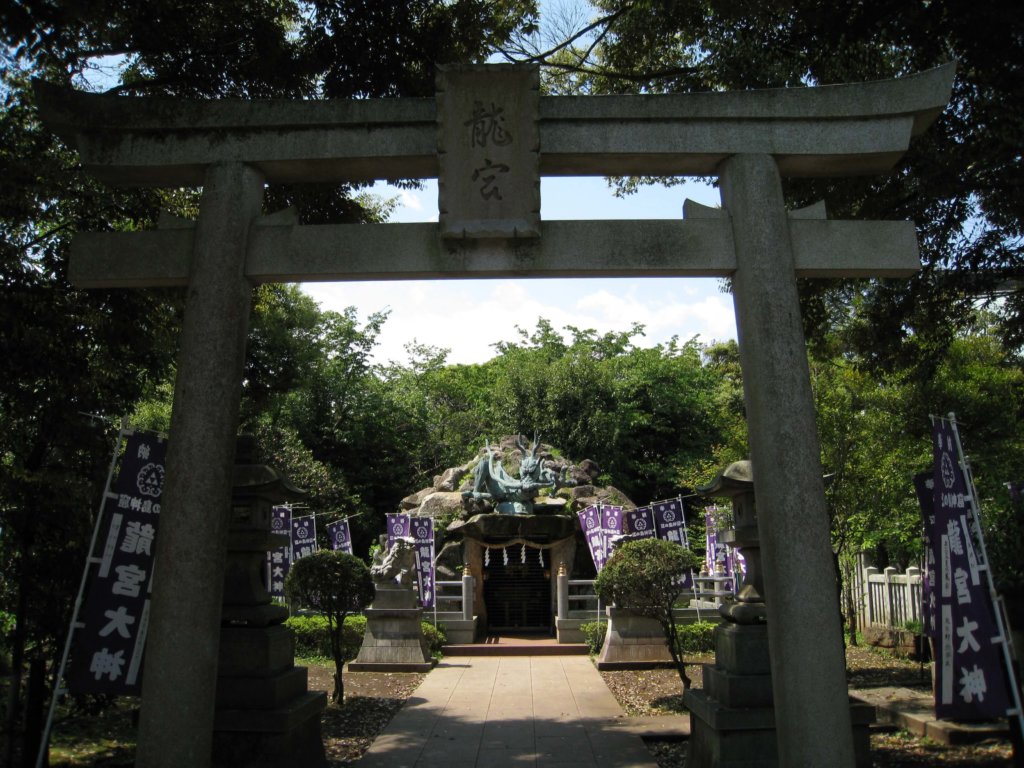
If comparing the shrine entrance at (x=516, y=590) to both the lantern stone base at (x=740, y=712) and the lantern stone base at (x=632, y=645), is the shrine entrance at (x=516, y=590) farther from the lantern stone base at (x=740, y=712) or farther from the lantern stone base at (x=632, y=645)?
the lantern stone base at (x=740, y=712)

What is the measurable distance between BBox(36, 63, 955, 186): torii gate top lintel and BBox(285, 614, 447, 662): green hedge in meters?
12.0

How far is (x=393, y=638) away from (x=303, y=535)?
13.3ft

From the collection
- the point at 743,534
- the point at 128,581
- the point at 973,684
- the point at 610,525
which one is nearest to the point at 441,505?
the point at 610,525

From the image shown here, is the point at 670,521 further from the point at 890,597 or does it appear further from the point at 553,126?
the point at 553,126

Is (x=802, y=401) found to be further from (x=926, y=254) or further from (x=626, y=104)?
(x=926, y=254)

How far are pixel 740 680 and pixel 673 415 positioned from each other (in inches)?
916

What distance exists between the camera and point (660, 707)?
33.0 ft

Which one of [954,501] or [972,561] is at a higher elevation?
[954,501]

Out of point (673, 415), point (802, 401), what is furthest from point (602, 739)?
point (673, 415)

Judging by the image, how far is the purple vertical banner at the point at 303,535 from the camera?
55.0 ft

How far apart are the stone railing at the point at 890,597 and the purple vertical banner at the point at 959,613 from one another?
8.40m

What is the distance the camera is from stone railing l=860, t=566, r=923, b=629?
1393cm

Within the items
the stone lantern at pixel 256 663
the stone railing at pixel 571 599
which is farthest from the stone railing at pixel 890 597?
the stone lantern at pixel 256 663

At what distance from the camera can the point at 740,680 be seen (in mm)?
5844
